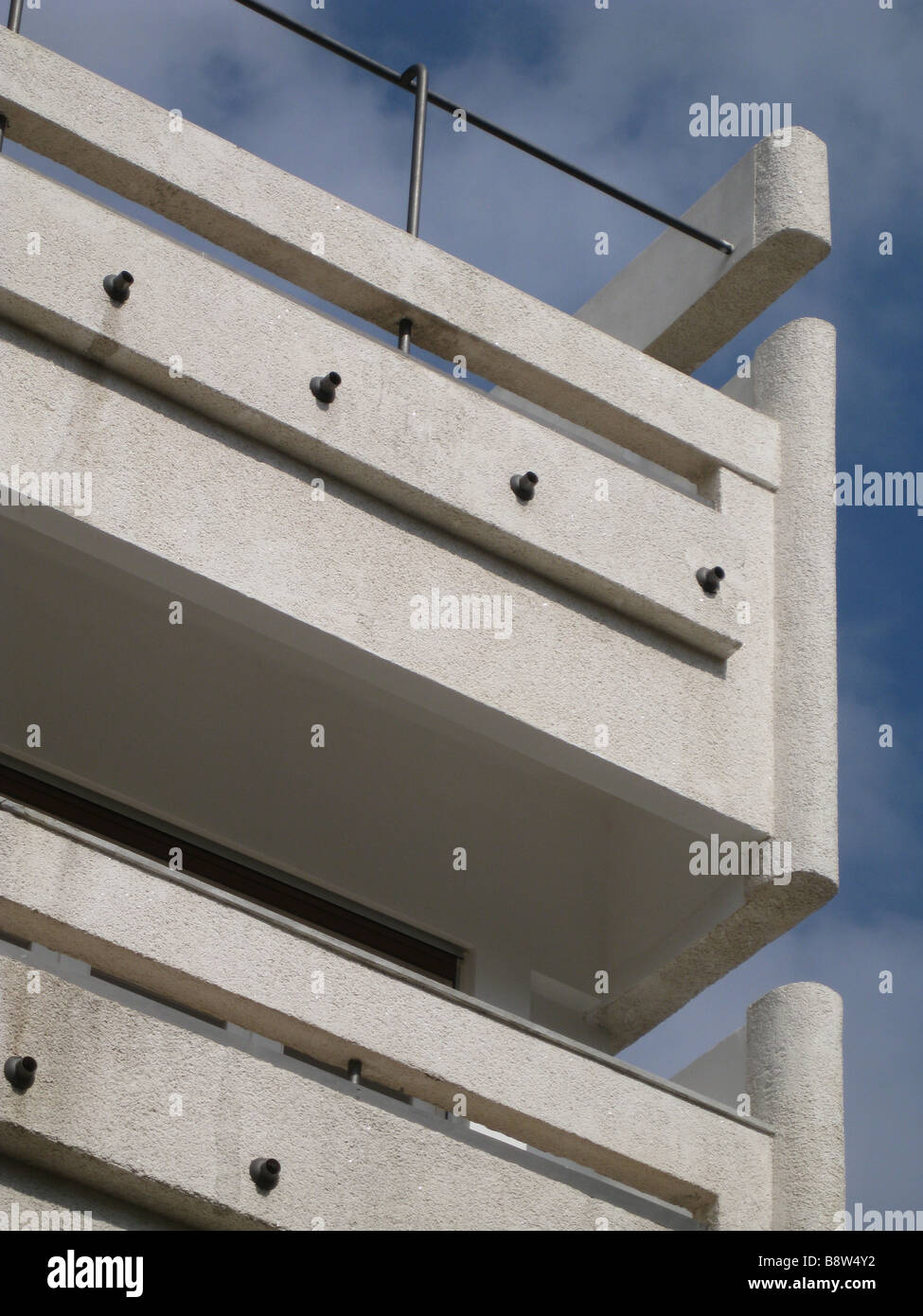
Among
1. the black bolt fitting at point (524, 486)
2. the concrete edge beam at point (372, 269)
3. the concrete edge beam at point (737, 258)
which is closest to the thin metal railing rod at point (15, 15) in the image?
the concrete edge beam at point (372, 269)

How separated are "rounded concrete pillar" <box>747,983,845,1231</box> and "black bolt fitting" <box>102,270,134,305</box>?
394 cm

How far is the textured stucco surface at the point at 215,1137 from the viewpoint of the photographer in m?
6.70

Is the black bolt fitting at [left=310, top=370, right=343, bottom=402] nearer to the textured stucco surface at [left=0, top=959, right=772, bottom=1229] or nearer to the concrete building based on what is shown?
the concrete building

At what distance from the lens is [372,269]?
8812 millimetres

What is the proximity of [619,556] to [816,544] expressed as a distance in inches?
44.3

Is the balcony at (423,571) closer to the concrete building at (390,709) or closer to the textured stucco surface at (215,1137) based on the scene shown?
the concrete building at (390,709)

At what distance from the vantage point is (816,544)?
30.9 ft

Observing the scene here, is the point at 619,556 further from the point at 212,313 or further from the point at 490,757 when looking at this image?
the point at 212,313

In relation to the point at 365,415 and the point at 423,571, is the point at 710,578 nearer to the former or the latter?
the point at 423,571

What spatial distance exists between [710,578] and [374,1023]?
2690mm

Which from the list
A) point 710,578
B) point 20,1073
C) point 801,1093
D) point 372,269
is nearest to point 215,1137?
point 20,1073

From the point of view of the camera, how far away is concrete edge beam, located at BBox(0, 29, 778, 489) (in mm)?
8336

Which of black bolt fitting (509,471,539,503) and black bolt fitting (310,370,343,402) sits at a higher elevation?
black bolt fitting (310,370,343,402)

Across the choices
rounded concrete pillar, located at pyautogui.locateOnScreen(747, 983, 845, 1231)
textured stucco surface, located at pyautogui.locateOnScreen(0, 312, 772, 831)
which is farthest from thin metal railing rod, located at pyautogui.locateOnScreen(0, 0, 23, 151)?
rounded concrete pillar, located at pyautogui.locateOnScreen(747, 983, 845, 1231)
